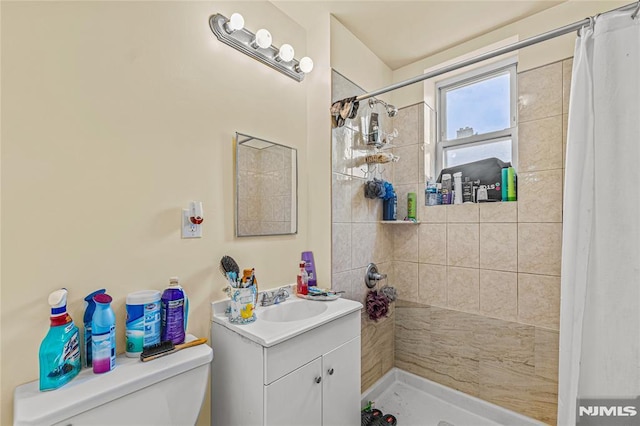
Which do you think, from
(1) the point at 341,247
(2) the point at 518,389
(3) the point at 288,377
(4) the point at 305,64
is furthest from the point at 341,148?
(2) the point at 518,389

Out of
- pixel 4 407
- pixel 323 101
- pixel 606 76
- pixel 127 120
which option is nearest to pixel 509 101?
pixel 606 76

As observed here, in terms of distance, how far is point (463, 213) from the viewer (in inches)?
75.5

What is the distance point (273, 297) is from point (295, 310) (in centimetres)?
14

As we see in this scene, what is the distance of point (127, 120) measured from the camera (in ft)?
3.41

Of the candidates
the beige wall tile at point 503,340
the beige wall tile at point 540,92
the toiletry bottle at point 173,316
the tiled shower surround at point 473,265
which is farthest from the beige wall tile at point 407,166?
the toiletry bottle at point 173,316

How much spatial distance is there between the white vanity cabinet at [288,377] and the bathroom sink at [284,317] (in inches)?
0.9

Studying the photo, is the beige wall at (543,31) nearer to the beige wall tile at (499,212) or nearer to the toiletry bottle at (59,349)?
the beige wall tile at (499,212)

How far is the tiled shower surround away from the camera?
161cm

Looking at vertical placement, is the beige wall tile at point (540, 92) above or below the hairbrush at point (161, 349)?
above

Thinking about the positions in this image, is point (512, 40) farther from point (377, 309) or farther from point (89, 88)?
point (89, 88)

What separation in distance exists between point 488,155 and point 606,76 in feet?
2.65

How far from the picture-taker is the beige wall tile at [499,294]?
1.72m

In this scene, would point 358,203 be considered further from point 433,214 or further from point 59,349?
point 59,349

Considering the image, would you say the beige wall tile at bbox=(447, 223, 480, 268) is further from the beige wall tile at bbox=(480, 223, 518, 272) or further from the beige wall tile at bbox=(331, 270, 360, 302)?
the beige wall tile at bbox=(331, 270, 360, 302)
